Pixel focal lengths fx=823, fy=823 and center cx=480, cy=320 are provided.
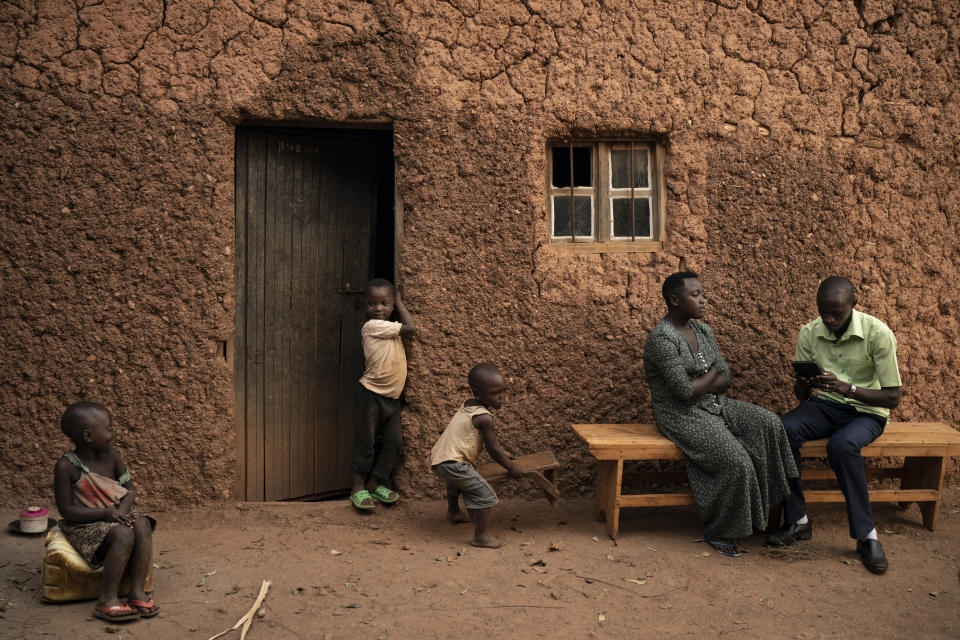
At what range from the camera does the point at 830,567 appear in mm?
4094

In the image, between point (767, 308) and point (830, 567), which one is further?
point (767, 308)

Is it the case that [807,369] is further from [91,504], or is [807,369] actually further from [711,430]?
[91,504]

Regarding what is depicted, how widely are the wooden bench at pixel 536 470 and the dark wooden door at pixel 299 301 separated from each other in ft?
4.20

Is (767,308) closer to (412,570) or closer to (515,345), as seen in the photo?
(515,345)

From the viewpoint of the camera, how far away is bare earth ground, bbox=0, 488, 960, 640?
3428 millimetres

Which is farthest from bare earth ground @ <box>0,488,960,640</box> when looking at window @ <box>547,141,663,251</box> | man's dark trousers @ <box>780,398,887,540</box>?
window @ <box>547,141,663,251</box>

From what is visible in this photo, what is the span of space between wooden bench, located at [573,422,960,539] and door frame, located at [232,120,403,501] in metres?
1.61

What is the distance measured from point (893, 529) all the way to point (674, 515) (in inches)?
47.3

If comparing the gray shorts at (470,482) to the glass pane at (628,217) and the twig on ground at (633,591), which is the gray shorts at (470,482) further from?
the glass pane at (628,217)

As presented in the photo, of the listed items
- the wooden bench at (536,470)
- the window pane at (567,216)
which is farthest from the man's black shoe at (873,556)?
the window pane at (567,216)

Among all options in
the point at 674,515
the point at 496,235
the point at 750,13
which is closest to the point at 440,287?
the point at 496,235

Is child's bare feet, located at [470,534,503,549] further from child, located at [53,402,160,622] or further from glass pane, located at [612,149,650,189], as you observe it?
glass pane, located at [612,149,650,189]

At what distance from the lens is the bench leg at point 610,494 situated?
173 inches

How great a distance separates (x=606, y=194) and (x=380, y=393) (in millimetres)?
1834
